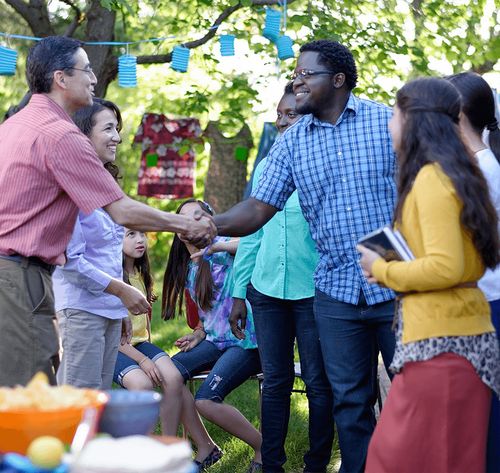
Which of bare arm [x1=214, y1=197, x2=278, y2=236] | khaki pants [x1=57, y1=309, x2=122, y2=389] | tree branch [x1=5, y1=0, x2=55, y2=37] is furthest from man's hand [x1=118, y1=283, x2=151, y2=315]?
tree branch [x1=5, y1=0, x2=55, y2=37]

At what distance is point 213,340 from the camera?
6.47 metres

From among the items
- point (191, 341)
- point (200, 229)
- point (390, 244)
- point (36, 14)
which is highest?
point (390, 244)

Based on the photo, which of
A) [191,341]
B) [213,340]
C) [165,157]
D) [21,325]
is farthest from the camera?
[165,157]

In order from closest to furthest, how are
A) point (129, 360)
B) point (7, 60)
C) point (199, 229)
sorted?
point (199, 229) → point (129, 360) → point (7, 60)

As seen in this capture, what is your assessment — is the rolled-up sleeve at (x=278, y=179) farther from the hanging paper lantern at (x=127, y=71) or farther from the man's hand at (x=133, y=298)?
the hanging paper lantern at (x=127, y=71)

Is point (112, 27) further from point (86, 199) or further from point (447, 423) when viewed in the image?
point (447, 423)

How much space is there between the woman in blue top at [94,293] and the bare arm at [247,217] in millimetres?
583

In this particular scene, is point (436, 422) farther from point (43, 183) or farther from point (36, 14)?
point (36, 14)

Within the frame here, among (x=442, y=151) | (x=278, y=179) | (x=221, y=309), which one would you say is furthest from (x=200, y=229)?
(x=442, y=151)

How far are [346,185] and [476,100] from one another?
723 mm

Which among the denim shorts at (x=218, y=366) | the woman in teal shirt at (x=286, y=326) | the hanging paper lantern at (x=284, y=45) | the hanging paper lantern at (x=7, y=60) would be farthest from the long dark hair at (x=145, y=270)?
the hanging paper lantern at (x=284, y=45)

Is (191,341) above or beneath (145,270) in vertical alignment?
beneath

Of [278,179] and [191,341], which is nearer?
[278,179]

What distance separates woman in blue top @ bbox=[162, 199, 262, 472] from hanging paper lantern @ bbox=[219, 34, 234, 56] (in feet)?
9.60
